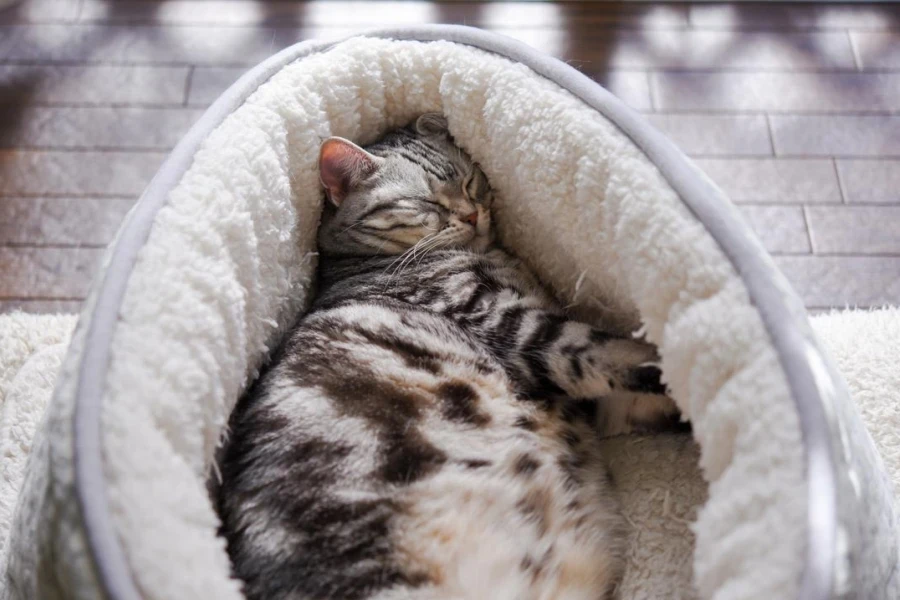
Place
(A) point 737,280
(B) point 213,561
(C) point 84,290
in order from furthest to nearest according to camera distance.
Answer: (C) point 84,290, (A) point 737,280, (B) point 213,561

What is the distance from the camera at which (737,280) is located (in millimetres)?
1122

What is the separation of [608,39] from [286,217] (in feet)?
4.37

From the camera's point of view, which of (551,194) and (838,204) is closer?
(551,194)

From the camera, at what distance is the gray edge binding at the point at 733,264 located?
93 cm

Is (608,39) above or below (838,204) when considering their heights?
above

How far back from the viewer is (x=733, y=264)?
1135mm

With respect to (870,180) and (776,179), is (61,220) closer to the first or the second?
(776,179)

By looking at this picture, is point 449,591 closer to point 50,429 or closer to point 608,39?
point 50,429

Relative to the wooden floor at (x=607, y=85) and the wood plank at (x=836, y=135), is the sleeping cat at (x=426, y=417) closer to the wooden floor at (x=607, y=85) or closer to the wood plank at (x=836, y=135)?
the wooden floor at (x=607, y=85)

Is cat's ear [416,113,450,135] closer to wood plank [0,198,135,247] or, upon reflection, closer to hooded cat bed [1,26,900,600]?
hooded cat bed [1,26,900,600]

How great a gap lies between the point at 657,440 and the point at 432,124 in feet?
2.54

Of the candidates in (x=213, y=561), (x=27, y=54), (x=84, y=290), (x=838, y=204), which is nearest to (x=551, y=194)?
(x=213, y=561)

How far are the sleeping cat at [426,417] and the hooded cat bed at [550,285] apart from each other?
8cm

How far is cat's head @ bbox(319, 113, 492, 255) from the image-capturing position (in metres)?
1.58
